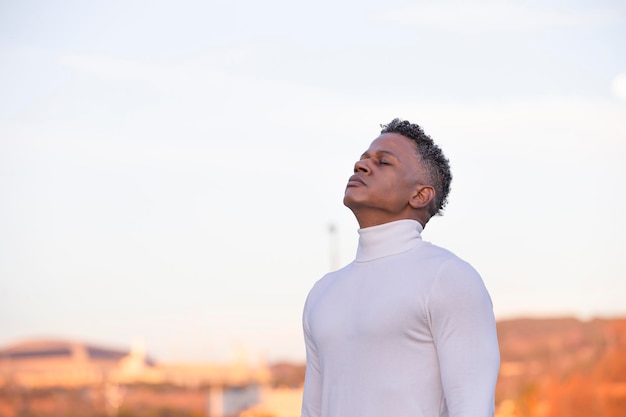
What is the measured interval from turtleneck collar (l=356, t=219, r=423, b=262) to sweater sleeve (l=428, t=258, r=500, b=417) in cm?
16

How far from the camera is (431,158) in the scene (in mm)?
2561

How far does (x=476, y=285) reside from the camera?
230 cm

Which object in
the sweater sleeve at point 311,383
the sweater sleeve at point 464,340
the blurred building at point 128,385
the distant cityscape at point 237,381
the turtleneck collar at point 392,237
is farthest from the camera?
the blurred building at point 128,385

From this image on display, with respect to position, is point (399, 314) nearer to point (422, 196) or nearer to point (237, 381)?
point (422, 196)

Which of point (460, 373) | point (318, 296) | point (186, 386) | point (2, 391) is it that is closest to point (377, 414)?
point (460, 373)

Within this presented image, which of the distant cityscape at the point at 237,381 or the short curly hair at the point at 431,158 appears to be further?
the distant cityscape at the point at 237,381

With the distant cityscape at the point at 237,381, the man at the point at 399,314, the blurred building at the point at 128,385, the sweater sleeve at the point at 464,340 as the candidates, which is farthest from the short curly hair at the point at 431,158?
the blurred building at the point at 128,385

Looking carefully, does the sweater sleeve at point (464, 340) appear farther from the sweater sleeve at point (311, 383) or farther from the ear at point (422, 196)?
the sweater sleeve at point (311, 383)

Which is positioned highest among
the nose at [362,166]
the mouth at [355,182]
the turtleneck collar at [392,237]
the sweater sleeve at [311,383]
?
the nose at [362,166]

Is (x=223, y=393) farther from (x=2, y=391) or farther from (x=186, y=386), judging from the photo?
(x=2, y=391)

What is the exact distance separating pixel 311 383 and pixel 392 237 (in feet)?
1.19

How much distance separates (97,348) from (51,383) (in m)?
9.72

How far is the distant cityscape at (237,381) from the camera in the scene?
132 ft

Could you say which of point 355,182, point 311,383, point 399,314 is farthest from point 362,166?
point 311,383
